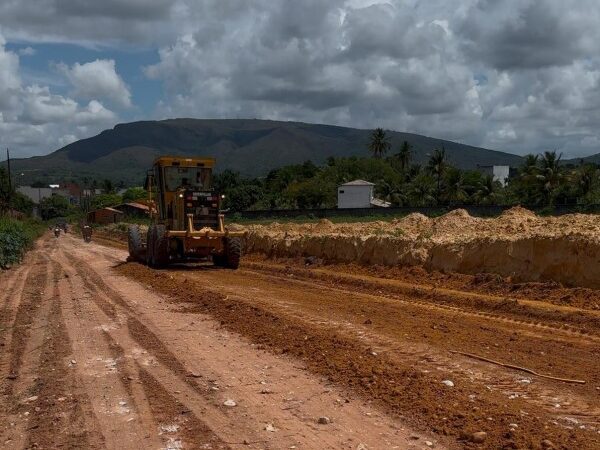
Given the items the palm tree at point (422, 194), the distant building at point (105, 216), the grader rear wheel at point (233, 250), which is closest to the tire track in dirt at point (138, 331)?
the grader rear wheel at point (233, 250)

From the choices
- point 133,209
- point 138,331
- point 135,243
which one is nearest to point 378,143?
point 133,209

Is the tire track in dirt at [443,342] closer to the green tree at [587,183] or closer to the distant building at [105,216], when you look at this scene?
the green tree at [587,183]

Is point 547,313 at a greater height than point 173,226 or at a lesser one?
lesser

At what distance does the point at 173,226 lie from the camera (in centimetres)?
2044

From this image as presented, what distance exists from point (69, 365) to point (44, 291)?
886cm

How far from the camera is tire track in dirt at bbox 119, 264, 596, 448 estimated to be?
5.76 metres

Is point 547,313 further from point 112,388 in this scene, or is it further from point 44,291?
point 44,291

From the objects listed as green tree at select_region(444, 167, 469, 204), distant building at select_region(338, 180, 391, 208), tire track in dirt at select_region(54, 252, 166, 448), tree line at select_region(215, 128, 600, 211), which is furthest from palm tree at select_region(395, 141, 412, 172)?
tire track in dirt at select_region(54, 252, 166, 448)

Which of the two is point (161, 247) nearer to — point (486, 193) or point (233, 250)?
point (233, 250)

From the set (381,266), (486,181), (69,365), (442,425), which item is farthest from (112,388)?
(486,181)

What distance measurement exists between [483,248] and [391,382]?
33.8 feet

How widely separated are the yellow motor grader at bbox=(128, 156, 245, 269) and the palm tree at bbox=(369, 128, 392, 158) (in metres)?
103

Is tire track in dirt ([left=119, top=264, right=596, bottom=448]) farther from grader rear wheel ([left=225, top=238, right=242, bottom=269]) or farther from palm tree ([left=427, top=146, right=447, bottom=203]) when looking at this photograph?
palm tree ([left=427, top=146, right=447, bottom=203])

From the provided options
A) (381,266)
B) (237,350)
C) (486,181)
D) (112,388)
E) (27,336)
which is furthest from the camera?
(486,181)
